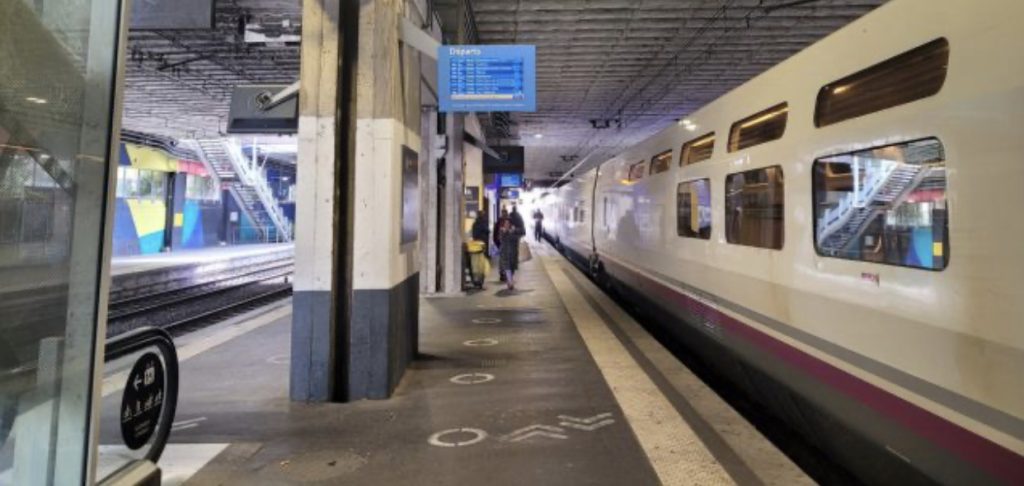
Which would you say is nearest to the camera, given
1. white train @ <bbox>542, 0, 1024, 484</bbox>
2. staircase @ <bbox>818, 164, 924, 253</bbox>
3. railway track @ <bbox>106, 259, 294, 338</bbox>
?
white train @ <bbox>542, 0, 1024, 484</bbox>

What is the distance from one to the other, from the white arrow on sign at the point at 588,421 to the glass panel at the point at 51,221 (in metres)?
2.93

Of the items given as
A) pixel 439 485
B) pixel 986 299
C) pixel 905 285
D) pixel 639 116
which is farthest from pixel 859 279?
pixel 639 116

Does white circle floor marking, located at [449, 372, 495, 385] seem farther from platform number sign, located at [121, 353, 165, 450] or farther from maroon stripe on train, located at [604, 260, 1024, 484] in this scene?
platform number sign, located at [121, 353, 165, 450]

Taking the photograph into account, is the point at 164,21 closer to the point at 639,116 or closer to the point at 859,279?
the point at 859,279

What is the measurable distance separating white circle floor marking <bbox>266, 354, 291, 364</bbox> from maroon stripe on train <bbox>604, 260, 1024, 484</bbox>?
4345mm

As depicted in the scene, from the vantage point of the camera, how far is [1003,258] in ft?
8.05

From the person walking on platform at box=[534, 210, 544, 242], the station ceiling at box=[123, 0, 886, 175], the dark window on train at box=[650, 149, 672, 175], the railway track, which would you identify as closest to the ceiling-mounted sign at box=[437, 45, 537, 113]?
the dark window on train at box=[650, 149, 672, 175]

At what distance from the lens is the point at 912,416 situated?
2.98m

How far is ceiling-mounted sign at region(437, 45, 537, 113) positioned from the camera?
716 cm

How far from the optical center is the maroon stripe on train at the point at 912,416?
2436mm

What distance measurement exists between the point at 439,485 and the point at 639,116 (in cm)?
1842

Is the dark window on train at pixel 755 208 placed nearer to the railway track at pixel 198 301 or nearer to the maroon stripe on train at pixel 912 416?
the maroon stripe on train at pixel 912 416

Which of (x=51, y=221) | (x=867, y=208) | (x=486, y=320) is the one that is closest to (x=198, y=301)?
(x=486, y=320)

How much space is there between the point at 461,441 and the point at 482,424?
356 millimetres
